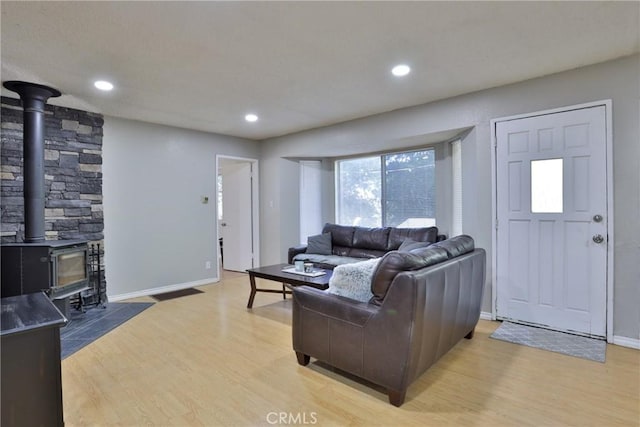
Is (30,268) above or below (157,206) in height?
below

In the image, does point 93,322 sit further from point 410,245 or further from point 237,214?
point 410,245

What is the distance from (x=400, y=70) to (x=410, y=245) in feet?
6.83

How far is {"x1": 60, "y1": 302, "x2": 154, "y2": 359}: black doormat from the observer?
303 centimetres

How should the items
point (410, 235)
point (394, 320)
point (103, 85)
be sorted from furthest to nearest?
point (410, 235), point (103, 85), point (394, 320)

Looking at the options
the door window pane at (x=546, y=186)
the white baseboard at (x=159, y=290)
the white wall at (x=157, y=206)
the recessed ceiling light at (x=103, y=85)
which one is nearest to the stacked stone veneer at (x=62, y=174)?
the white wall at (x=157, y=206)

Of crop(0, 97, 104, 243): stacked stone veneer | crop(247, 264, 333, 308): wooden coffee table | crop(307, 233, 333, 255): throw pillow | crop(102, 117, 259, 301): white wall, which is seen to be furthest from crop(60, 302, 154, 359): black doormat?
crop(307, 233, 333, 255): throw pillow

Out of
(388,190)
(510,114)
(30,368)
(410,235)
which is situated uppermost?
(510,114)

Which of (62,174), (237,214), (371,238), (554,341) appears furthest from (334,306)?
(237,214)

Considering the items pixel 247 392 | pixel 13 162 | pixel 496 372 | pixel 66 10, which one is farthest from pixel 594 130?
pixel 13 162

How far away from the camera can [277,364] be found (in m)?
2.57

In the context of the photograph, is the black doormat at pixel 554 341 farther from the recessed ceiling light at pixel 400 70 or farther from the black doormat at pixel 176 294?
the black doormat at pixel 176 294

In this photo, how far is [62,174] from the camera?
398cm

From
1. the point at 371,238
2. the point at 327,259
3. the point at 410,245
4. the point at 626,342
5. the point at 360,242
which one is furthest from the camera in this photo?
the point at 360,242

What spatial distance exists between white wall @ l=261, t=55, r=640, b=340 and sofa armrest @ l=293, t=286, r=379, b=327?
2043mm
